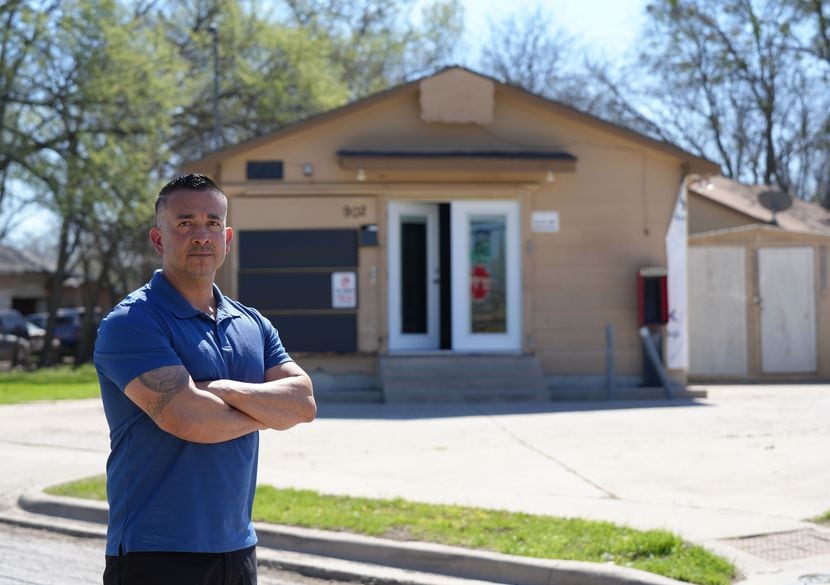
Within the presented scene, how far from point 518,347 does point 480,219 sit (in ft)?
6.33

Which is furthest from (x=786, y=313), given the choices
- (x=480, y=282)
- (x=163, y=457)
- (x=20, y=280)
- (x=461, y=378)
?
(x=20, y=280)

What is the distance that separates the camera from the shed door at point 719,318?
1839 cm

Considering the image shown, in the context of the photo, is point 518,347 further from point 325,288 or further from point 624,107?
point 624,107

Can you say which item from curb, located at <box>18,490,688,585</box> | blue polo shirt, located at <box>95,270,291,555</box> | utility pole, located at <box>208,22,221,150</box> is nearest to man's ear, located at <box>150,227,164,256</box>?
blue polo shirt, located at <box>95,270,291,555</box>

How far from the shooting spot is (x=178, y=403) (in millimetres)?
3164

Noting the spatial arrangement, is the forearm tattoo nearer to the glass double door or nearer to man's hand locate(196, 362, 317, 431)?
man's hand locate(196, 362, 317, 431)

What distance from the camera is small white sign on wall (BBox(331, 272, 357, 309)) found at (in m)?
15.5

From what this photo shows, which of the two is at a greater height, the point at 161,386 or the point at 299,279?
the point at 299,279

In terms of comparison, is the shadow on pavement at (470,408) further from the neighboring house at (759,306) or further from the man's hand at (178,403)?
the man's hand at (178,403)

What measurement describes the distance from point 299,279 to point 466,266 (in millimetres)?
2407

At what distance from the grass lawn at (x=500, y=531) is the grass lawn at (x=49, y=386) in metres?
9.28

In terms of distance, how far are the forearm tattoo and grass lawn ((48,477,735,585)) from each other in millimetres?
3949

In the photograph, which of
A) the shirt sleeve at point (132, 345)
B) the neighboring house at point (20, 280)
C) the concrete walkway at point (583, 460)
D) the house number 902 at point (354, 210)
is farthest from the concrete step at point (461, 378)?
the neighboring house at point (20, 280)

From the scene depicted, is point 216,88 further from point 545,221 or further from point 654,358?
point 654,358
